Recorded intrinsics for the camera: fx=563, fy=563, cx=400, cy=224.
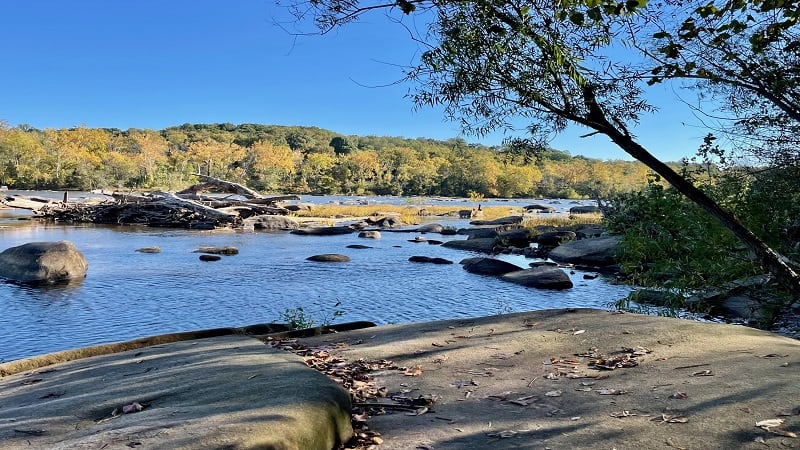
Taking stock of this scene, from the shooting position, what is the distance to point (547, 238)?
92.3 ft

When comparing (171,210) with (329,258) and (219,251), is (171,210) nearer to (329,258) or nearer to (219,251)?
(219,251)

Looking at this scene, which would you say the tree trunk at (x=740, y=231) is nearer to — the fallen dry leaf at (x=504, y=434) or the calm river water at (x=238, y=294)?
the fallen dry leaf at (x=504, y=434)

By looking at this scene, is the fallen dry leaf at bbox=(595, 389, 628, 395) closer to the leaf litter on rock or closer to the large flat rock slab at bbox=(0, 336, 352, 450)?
the leaf litter on rock

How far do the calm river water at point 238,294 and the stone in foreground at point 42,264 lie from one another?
1.93 feet

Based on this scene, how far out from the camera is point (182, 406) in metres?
4.44

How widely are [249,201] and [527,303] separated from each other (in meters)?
28.8

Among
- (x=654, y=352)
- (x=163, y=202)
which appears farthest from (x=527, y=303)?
(x=163, y=202)

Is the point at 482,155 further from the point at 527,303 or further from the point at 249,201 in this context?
the point at 527,303

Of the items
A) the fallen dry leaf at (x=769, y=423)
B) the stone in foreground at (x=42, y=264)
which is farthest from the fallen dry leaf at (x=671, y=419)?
the stone in foreground at (x=42, y=264)

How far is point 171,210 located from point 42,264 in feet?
66.3

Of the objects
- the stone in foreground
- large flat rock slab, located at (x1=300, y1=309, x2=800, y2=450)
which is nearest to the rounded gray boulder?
large flat rock slab, located at (x1=300, y1=309, x2=800, y2=450)

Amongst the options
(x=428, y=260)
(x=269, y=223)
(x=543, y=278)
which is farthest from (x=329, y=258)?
(x=269, y=223)

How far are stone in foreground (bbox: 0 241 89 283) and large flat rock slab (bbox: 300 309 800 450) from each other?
1046 cm

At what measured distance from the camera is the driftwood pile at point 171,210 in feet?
112
